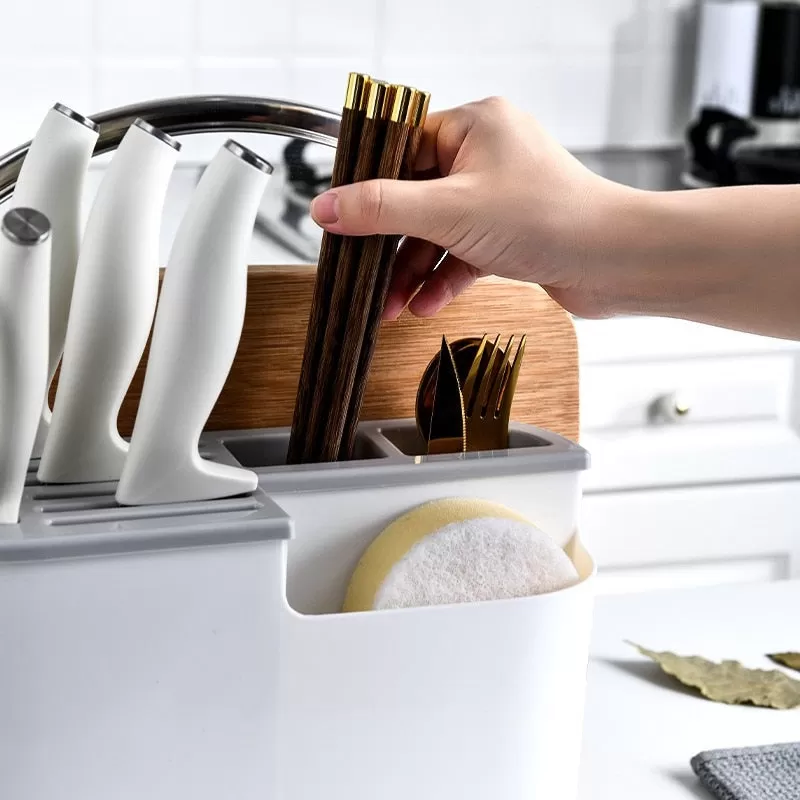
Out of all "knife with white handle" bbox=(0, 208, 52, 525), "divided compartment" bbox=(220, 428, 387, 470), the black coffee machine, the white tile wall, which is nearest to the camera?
"knife with white handle" bbox=(0, 208, 52, 525)

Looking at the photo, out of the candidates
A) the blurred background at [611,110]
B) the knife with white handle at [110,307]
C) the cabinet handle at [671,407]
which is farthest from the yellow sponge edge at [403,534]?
the cabinet handle at [671,407]

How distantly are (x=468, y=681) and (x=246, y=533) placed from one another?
130mm

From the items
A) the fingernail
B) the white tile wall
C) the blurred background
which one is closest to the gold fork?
the fingernail

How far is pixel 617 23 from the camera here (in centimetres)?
241

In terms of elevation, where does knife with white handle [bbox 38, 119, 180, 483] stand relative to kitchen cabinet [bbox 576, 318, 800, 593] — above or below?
above

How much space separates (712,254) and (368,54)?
1.72m

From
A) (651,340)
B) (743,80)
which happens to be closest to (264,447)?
(651,340)

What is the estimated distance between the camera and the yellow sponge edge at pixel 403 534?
542 millimetres

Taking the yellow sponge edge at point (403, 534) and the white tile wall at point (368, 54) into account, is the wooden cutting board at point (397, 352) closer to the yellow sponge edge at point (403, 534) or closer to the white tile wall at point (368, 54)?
the yellow sponge edge at point (403, 534)

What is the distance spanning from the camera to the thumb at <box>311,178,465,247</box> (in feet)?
1.79

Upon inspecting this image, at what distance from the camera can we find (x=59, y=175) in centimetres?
52

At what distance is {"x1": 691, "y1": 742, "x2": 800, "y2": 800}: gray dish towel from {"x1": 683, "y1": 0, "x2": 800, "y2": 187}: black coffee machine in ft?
5.68

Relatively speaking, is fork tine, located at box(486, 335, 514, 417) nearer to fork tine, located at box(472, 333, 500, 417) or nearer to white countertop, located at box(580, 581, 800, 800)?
fork tine, located at box(472, 333, 500, 417)

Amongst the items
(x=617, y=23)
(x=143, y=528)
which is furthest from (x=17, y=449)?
(x=617, y=23)
